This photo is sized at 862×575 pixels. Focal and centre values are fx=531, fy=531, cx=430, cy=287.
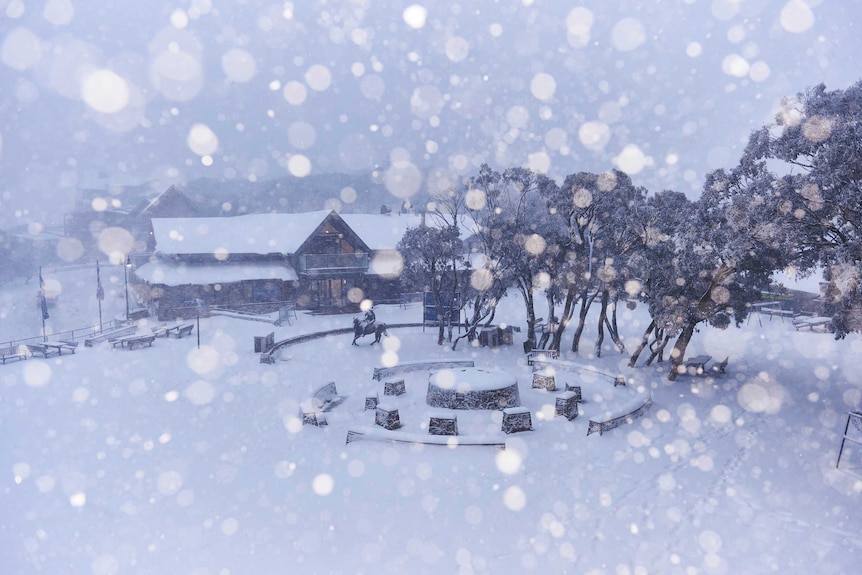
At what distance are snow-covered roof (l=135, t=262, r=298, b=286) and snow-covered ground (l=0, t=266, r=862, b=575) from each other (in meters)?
15.2

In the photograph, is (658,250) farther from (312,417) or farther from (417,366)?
(312,417)

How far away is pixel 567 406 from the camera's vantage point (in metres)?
15.2

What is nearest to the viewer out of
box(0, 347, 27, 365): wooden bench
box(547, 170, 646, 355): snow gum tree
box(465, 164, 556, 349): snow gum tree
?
box(0, 347, 27, 365): wooden bench

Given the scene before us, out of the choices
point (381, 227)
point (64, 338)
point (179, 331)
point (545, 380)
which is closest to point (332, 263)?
point (381, 227)

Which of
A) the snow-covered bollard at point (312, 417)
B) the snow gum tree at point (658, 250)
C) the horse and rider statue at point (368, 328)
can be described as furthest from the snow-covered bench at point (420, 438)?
the horse and rider statue at point (368, 328)

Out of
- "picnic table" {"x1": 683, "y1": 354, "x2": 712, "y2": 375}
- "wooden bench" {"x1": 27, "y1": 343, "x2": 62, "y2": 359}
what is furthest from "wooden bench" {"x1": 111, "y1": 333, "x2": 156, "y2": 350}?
"picnic table" {"x1": 683, "y1": 354, "x2": 712, "y2": 375}

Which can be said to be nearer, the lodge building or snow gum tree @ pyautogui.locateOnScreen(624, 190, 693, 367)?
snow gum tree @ pyautogui.locateOnScreen(624, 190, 693, 367)

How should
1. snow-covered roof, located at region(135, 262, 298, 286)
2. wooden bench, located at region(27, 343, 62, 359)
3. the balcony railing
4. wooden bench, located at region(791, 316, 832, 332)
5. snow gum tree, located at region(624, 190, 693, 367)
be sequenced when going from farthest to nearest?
the balcony railing < snow-covered roof, located at region(135, 262, 298, 286) < wooden bench, located at region(791, 316, 832, 332) < wooden bench, located at region(27, 343, 62, 359) < snow gum tree, located at region(624, 190, 693, 367)

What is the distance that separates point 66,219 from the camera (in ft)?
226

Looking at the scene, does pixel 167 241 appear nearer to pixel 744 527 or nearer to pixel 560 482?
pixel 560 482

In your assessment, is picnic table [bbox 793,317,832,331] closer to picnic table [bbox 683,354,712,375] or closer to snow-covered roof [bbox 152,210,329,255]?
picnic table [bbox 683,354,712,375]

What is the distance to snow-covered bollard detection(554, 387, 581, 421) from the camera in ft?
49.9

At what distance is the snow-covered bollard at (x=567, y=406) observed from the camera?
15.2m

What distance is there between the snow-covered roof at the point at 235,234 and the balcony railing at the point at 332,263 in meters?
1.43
